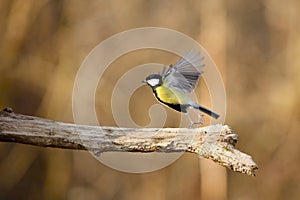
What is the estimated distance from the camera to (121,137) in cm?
113

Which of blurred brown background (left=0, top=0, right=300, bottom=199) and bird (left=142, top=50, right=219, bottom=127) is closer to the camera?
bird (left=142, top=50, right=219, bottom=127)

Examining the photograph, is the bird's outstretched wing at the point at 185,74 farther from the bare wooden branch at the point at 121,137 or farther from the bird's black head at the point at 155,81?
the bare wooden branch at the point at 121,137

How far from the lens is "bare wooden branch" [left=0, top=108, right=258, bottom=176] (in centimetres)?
106

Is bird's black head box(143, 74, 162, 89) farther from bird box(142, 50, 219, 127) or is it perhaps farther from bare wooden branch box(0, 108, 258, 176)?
bare wooden branch box(0, 108, 258, 176)

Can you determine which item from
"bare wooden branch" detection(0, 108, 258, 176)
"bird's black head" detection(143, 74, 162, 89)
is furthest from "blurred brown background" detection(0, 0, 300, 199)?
"bird's black head" detection(143, 74, 162, 89)

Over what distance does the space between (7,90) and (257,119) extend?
1.32 metres

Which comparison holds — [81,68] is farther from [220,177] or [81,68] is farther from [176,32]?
[220,177]

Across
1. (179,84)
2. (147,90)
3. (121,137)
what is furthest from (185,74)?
(147,90)

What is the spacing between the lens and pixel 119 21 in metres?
3.10

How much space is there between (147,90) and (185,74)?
2047 mm

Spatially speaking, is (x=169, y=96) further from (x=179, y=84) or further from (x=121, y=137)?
(x=121, y=137)

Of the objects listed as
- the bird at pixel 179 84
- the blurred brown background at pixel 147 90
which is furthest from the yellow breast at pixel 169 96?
the blurred brown background at pixel 147 90

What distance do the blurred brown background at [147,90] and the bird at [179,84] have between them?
6.32ft

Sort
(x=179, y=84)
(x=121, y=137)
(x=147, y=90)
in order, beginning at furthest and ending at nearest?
(x=147, y=90)
(x=121, y=137)
(x=179, y=84)
